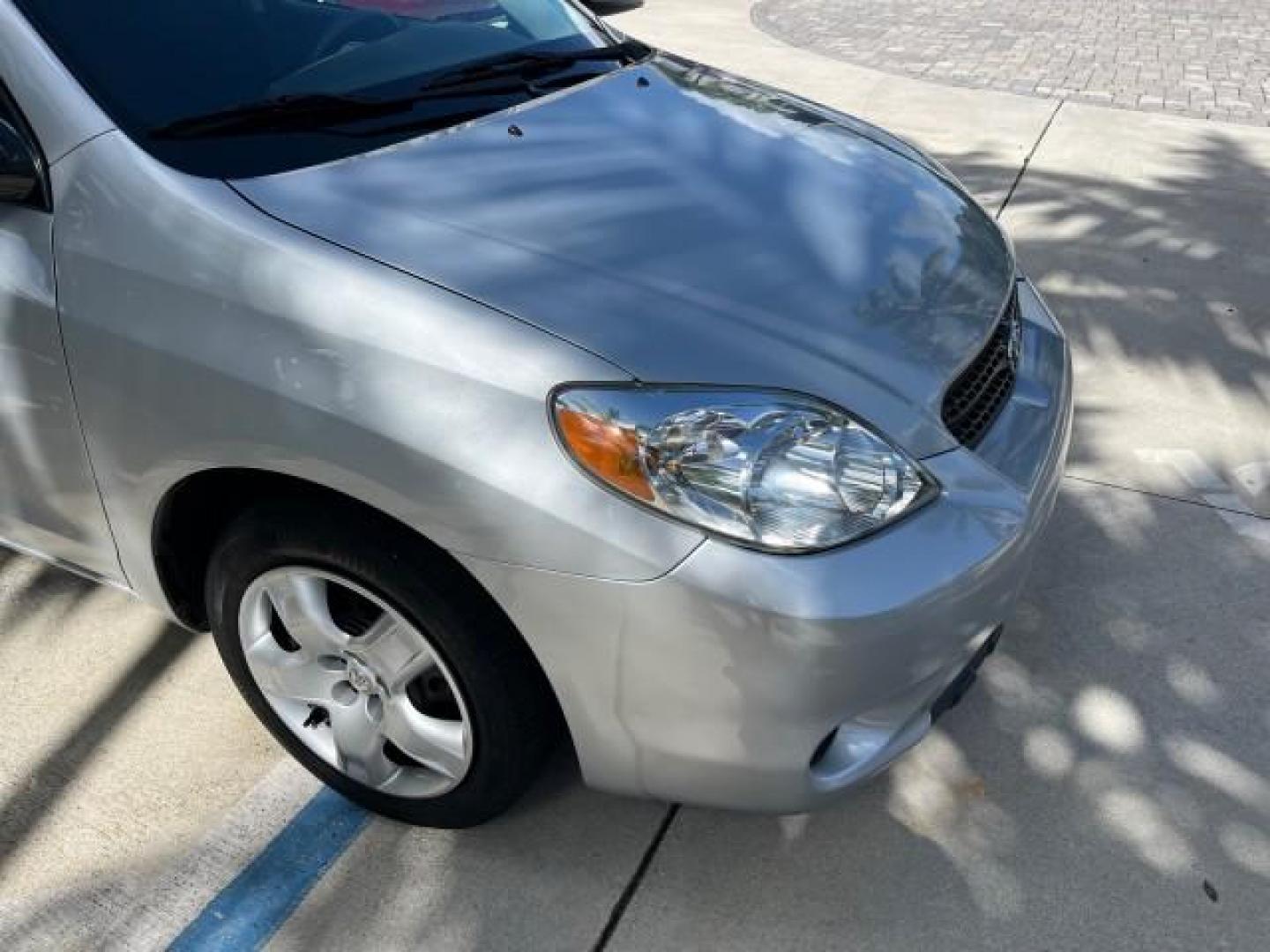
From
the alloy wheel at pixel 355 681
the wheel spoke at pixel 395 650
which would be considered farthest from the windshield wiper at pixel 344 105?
the wheel spoke at pixel 395 650

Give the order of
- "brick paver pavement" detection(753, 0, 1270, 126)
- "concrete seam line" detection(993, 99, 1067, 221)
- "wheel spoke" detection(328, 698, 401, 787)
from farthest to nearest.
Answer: "brick paver pavement" detection(753, 0, 1270, 126) < "concrete seam line" detection(993, 99, 1067, 221) < "wheel spoke" detection(328, 698, 401, 787)

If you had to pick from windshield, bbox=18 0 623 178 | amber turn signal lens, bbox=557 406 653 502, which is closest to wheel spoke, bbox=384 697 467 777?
amber turn signal lens, bbox=557 406 653 502

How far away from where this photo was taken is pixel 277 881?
2279 mm

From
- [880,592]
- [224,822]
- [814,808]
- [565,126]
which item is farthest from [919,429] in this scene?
[224,822]

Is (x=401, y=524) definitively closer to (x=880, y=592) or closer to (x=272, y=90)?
(x=880, y=592)

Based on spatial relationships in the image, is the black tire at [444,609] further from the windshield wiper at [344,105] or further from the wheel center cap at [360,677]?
the windshield wiper at [344,105]

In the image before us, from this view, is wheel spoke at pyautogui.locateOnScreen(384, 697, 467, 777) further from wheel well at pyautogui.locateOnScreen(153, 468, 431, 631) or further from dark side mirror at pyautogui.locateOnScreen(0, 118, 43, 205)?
dark side mirror at pyautogui.locateOnScreen(0, 118, 43, 205)

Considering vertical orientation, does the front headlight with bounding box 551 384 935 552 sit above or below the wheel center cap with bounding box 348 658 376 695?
above

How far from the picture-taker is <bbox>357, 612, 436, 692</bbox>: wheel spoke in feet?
6.84

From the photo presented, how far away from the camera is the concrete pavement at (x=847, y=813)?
219 cm

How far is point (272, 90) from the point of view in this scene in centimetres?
239

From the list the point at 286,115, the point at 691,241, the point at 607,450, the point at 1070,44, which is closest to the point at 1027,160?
the point at 1070,44

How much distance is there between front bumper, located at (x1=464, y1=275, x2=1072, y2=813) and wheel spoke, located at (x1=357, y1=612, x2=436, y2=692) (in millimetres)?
262

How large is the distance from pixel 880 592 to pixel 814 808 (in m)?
0.43
